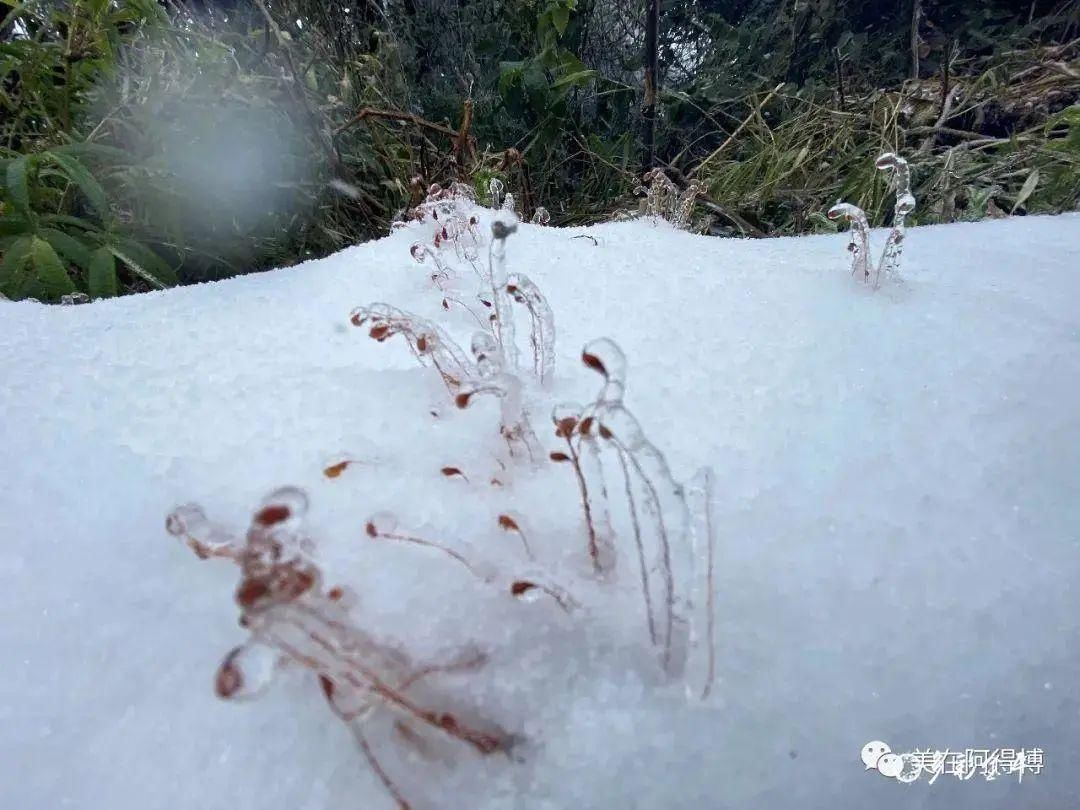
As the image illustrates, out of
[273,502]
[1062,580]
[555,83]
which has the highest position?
[555,83]

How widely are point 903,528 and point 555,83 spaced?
3.50 m

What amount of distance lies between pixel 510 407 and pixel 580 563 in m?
0.22

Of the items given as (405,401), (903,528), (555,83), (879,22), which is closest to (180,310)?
(405,401)

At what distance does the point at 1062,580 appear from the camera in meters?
0.60

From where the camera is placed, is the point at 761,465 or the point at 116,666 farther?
the point at 761,465

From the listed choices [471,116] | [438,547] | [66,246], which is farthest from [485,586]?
[471,116]

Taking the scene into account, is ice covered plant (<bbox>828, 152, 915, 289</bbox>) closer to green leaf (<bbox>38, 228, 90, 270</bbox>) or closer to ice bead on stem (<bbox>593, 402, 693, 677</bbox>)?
ice bead on stem (<bbox>593, 402, 693, 677</bbox>)

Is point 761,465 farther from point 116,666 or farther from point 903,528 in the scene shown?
point 116,666

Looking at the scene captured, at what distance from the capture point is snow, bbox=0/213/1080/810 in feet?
1.60

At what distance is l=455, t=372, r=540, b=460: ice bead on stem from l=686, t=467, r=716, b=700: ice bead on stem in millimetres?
219

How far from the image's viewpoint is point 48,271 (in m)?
1.68

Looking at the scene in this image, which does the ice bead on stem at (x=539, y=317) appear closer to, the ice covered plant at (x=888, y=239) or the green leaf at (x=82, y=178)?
the ice covered plant at (x=888, y=239)

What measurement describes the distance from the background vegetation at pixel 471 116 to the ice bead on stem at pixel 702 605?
1.84 m

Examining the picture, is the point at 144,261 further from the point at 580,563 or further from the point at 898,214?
the point at 898,214
